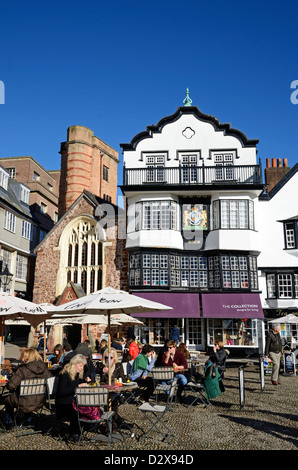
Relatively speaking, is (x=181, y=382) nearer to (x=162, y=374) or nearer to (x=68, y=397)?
(x=162, y=374)

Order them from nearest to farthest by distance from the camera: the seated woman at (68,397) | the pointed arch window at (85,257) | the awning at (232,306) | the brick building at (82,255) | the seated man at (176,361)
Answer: the seated woman at (68,397)
the seated man at (176,361)
the awning at (232,306)
the brick building at (82,255)
the pointed arch window at (85,257)

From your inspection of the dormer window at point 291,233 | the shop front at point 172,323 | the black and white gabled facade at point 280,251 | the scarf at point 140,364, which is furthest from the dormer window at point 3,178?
the scarf at point 140,364

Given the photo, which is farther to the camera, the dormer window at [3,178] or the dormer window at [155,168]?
the dormer window at [3,178]

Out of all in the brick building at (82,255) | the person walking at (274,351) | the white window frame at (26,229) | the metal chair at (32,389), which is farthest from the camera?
the white window frame at (26,229)

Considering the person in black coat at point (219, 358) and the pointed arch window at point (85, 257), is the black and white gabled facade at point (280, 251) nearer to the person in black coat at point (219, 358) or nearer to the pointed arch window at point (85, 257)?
the pointed arch window at point (85, 257)

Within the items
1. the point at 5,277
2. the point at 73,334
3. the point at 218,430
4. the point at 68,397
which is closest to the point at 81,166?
the point at 5,277

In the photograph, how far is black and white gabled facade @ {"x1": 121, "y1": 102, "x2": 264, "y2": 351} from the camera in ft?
73.4

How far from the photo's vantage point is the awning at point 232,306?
21.6 metres

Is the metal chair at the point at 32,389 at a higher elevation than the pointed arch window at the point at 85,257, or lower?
lower

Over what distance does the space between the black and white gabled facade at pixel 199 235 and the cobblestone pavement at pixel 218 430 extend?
1052 centimetres

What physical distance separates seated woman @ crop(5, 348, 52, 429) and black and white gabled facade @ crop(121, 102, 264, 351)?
1366cm

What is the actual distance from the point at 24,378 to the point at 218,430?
159 inches

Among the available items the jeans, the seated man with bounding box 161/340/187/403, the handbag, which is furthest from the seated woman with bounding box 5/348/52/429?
the jeans

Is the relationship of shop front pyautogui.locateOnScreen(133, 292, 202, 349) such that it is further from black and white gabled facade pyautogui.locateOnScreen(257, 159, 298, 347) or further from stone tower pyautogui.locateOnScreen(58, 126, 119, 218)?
stone tower pyautogui.locateOnScreen(58, 126, 119, 218)
